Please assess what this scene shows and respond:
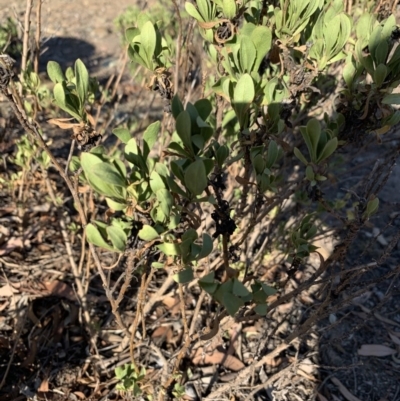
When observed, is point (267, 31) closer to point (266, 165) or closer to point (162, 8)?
point (266, 165)

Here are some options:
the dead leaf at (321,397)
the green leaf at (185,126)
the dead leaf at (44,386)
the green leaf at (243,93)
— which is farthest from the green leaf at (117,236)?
the dead leaf at (321,397)

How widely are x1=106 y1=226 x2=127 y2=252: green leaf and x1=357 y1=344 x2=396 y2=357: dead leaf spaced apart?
1472 millimetres

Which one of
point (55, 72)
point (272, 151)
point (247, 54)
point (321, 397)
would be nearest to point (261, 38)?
point (247, 54)

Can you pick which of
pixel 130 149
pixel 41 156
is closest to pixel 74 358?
pixel 41 156

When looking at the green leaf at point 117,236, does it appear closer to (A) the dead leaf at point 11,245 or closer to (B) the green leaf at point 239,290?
(B) the green leaf at point 239,290

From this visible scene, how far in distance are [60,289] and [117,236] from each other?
120cm

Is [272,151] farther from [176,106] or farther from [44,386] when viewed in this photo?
[44,386]

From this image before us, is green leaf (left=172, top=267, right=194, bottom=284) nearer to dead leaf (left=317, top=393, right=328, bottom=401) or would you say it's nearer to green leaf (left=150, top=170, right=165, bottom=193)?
green leaf (left=150, top=170, right=165, bottom=193)

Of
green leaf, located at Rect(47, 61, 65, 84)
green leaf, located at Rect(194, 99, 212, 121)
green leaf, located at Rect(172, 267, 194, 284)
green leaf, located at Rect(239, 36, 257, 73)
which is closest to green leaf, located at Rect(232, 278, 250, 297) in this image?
green leaf, located at Rect(172, 267, 194, 284)

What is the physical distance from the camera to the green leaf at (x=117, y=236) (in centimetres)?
96

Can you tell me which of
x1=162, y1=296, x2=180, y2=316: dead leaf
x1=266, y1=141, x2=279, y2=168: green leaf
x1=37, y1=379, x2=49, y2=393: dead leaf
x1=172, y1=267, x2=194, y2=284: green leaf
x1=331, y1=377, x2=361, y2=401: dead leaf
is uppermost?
x1=266, y1=141, x2=279, y2=168: green leaf

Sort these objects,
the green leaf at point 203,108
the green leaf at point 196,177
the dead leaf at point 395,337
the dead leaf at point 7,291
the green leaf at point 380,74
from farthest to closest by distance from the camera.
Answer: the dead leaf at point 395,337 < the dead leaf at point 7,291 < the green leaf at point 380,74 < the green leaf at point 203,108 < the green leaf at point 196,177

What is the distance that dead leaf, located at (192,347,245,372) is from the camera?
1.86 meters

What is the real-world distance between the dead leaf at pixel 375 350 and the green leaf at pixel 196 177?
1525mm
